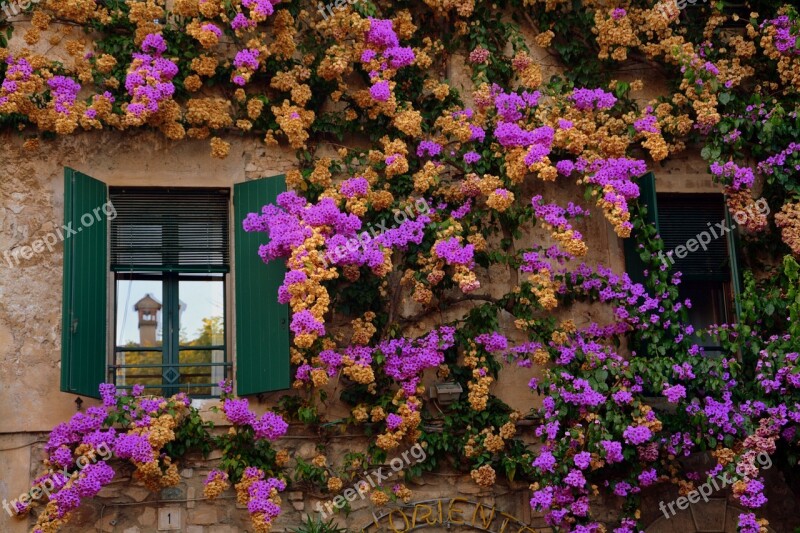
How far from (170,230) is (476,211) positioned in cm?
245

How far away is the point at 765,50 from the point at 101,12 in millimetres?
5476

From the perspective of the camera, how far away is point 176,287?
10.3 meters

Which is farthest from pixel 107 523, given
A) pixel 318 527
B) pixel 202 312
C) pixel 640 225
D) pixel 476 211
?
pixel 640 225

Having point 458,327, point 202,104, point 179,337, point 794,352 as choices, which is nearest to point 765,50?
point 794,352

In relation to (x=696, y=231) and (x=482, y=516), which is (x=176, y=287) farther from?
(x=696, y=231)

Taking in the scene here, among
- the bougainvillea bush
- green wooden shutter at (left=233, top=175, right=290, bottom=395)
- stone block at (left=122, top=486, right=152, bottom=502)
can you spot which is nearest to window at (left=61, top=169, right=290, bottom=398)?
green wooden shutter at (left=233, top=175, right=290, bottom=395)

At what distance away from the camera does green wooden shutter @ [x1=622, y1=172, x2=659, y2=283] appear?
33.9 feet

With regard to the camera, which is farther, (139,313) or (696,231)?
(696,231)

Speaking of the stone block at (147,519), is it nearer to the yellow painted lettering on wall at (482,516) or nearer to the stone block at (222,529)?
the stone block at (222,529)

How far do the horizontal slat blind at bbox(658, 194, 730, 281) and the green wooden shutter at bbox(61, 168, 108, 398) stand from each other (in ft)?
15.4

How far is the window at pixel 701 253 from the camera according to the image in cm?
1097

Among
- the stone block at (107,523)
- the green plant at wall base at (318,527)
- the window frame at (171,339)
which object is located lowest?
the green plant at wall base at (318,527)

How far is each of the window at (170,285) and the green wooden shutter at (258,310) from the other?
0.98ft

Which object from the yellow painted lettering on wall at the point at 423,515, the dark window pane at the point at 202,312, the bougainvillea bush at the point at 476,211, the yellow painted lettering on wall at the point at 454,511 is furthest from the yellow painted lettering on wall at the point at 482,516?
the dark window pane at the point at 202,312
